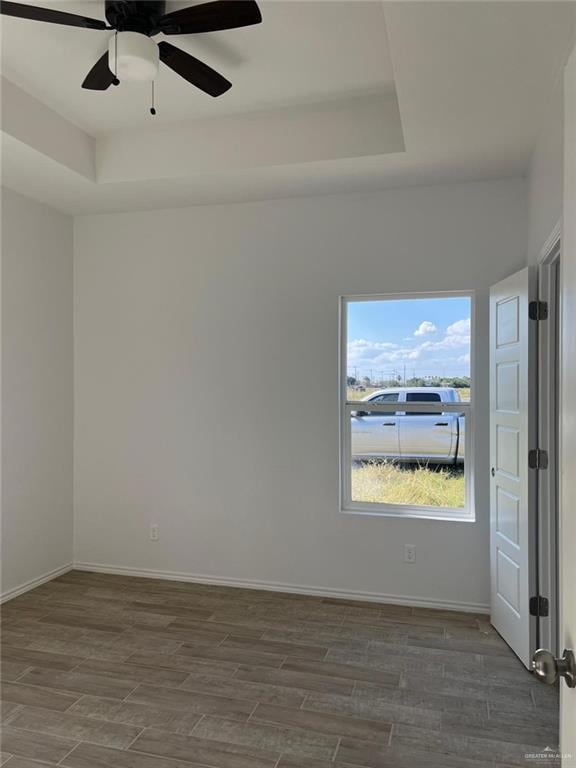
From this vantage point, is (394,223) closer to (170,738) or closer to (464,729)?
(464,729)

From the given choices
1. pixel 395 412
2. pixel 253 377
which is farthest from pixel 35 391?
pixel 395 412

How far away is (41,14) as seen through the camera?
79.6 inches

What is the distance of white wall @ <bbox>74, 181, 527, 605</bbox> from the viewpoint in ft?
11.9

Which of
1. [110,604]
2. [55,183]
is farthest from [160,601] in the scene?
[55,183]

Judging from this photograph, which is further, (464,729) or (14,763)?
(464,729)

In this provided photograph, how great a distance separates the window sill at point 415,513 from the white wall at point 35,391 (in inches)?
89.9

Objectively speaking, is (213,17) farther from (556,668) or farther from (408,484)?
(408,484)

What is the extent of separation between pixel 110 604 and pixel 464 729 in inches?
95.5

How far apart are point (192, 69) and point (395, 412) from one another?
245cm

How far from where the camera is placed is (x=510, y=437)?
3061 mm

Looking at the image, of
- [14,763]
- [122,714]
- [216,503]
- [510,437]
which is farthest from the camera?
[216,503]

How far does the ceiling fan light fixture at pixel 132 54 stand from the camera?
222cm

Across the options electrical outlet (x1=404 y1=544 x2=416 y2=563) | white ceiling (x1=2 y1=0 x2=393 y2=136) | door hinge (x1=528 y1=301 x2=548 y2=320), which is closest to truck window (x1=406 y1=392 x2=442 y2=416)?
electrical outlet (x1=404 y1=544 x2=416 y2=563)

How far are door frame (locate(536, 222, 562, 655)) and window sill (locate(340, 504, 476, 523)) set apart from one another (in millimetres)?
799
